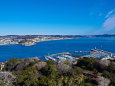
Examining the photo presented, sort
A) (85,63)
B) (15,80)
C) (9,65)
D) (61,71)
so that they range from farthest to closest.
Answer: (9,65)
(85,63)
(61,71)
(15,80)

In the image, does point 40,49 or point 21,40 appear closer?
point 40,49

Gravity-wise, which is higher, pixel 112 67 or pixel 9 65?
pixel 112 67

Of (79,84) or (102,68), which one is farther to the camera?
(102,68)

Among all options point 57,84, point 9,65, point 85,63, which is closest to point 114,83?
point 57,84

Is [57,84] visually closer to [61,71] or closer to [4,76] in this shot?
[61,71]

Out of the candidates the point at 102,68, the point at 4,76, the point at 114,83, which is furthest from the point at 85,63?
the point at 4,76

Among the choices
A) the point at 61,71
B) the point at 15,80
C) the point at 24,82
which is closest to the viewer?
the point at 24,82

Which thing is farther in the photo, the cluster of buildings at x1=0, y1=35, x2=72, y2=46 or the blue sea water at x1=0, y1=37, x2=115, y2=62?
the cluster of buildings at x1=0, y1=35, x2=72, y2=46

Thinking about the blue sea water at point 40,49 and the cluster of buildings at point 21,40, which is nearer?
the blue sea water at point 40,49

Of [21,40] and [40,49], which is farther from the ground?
[21,40]
